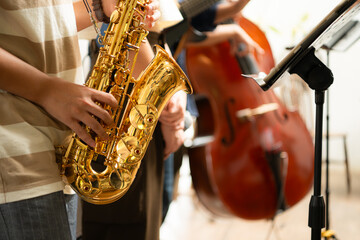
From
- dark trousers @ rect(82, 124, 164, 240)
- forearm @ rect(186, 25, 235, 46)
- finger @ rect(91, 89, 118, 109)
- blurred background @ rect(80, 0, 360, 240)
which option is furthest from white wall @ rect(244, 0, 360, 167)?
finger @ rect(91, 89, 118, 109)

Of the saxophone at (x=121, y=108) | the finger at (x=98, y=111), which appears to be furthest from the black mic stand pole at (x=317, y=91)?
the finger at (x=98, y=111)

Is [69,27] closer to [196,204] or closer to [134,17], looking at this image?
[134,17]

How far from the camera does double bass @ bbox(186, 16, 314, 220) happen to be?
8.09 ft

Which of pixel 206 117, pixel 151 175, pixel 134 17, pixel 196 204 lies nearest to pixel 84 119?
pixel 134 17

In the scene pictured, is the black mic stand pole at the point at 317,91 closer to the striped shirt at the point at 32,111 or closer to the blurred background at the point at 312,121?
the striped shirt at the point at 32,111

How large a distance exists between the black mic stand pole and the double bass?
1.41 m

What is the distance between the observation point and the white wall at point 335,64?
4.80 m

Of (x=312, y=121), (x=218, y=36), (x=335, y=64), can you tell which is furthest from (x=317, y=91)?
(x=335, y=64)

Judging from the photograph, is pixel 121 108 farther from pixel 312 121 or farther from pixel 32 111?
pixel 312 121

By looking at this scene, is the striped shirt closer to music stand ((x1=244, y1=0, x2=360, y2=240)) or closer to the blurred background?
music stand ((x1=244, y1=0, x2=360, y2=240))

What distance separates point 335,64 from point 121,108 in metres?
4.26

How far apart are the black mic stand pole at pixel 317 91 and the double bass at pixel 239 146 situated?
1.41 metres

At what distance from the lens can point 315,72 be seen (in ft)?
3.32

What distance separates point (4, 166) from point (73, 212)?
0.23 metres
